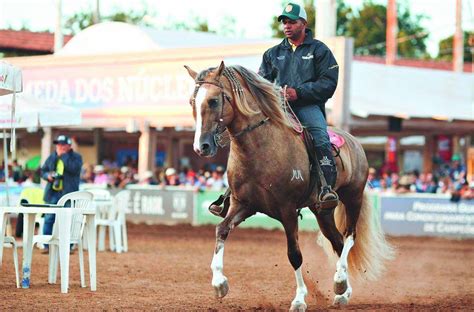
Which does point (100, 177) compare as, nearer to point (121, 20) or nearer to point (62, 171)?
point (62, 171)

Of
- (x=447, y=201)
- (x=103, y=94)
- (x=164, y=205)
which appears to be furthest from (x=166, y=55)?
(x=447, y=201)

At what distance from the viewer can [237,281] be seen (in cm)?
1267

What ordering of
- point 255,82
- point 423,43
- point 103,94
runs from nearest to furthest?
1. point 255,82
2. point 103,94
3. point 423,43

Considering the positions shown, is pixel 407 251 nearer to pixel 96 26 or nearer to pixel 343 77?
pixel 343 77

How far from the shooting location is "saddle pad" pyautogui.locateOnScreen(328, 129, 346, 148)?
1025 cm

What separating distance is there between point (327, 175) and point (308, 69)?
1.10m

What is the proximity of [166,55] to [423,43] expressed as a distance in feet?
138

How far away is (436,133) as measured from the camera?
106 feet

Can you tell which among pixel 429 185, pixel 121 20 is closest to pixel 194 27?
pixel 121 20

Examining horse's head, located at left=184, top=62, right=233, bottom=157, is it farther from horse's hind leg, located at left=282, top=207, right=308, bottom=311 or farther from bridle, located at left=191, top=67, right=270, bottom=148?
horse's hind leg, located at left=282, top=207, right=308, bottom=311

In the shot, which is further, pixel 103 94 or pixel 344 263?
pixel 103 94

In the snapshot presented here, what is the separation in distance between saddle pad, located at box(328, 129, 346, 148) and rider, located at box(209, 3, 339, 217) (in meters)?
0.38

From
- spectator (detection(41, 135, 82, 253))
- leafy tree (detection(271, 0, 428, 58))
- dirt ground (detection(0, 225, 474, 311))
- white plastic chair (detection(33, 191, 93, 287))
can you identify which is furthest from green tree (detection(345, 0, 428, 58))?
white plastic chair (detection(33, 191, 93, 287))

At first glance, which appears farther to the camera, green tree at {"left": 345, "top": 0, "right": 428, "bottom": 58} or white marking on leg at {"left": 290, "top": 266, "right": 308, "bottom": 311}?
green tree at {"left": 345, "top": 0, "right": 428, "bottom": 58}
